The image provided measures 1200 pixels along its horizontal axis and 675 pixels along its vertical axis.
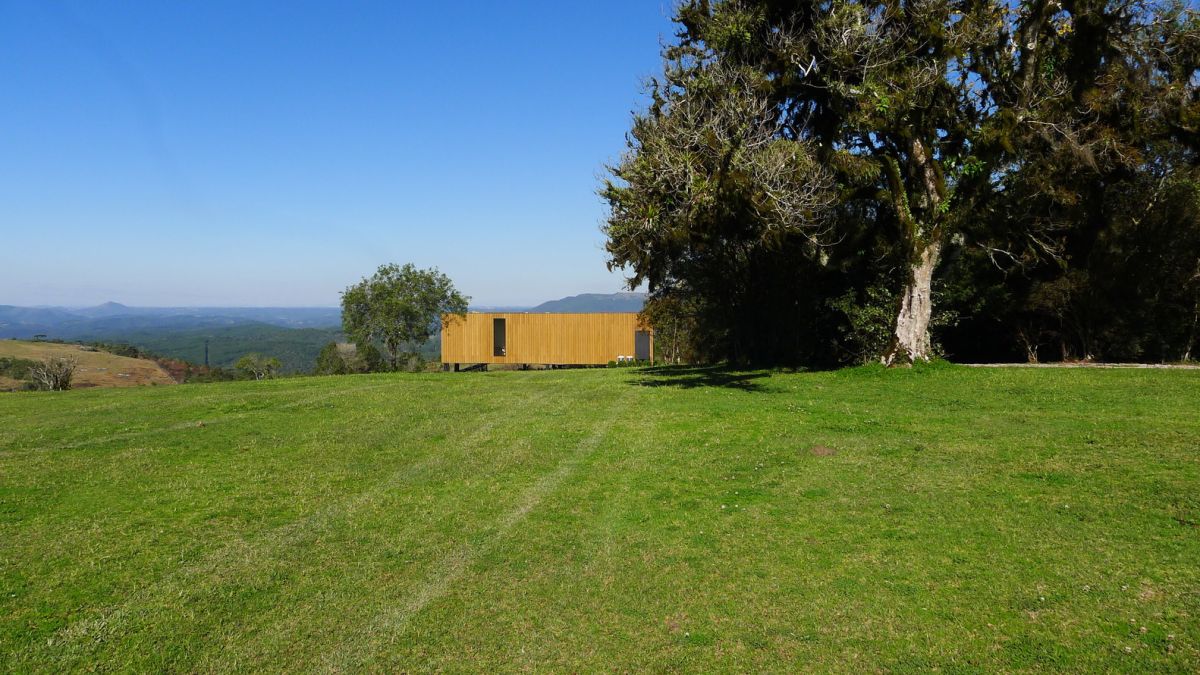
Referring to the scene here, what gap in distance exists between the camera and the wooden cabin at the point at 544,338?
4506 cm

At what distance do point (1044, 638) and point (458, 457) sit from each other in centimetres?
789

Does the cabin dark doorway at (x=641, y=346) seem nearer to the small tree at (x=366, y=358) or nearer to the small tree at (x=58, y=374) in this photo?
the small tree at (x=366, y=358)

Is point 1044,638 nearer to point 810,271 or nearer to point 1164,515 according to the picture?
point 1164,515

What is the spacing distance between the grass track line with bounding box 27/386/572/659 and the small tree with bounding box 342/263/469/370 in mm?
40448

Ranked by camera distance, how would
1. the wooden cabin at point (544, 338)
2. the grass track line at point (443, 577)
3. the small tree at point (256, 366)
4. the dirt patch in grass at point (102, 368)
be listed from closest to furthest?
the grass track line at point (443, 577), the wooden cabin at point (544, 338), the dirt patch in grass at point (102, 368), the small tree at point (256, 366)

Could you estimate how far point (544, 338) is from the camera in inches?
1810

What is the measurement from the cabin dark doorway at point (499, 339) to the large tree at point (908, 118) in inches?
1076

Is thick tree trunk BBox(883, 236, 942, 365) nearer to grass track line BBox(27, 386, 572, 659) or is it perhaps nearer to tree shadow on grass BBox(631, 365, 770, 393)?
tree shadow on grass BBox(631, 365, 770, 393)

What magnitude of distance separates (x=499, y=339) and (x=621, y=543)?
4043 cm

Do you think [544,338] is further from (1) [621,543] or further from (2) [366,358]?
(1) [621,543]

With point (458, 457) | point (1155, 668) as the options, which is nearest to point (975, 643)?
point (1155, 668)

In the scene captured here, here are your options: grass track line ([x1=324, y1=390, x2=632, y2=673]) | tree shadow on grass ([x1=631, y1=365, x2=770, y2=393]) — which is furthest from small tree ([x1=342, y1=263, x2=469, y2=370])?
grass track line ([x1=324, y1=390, x2=632, y2=673])

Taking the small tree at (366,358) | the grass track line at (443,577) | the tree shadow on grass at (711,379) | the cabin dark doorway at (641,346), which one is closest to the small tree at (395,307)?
the small tree at (366,358)

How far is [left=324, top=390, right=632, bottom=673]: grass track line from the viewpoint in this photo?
192 inches
